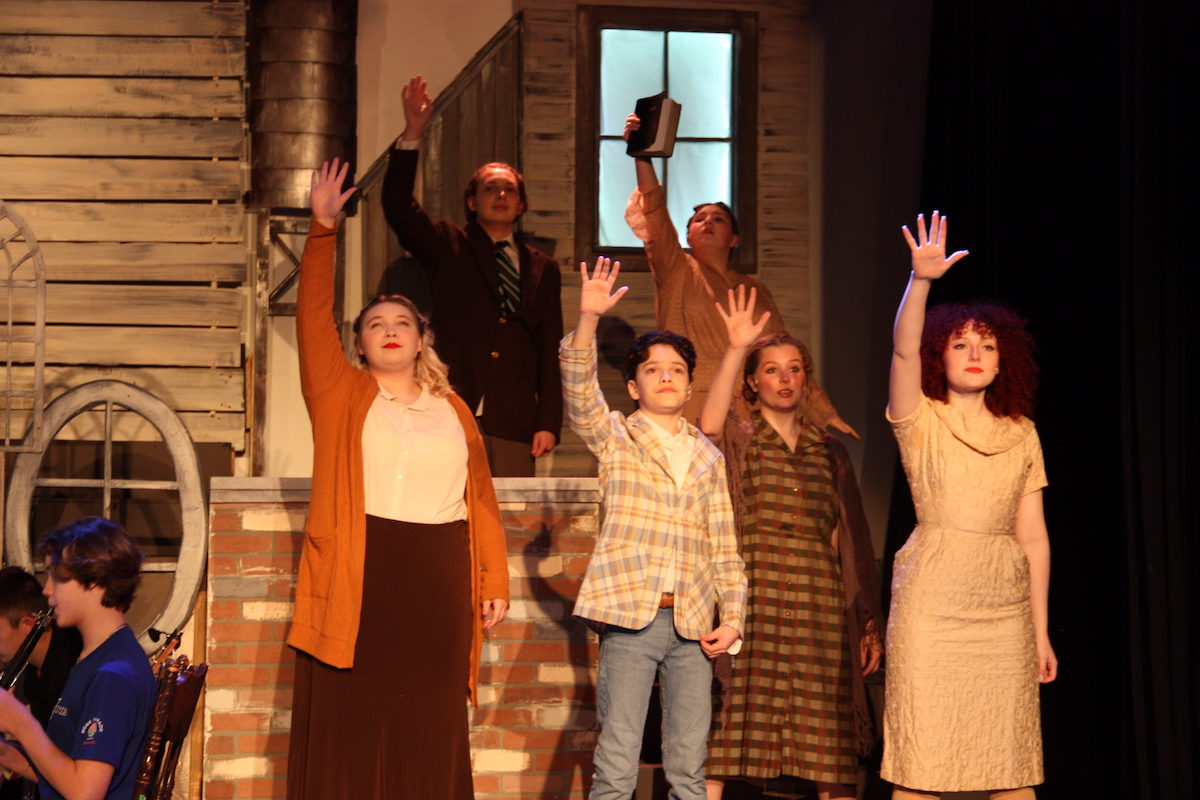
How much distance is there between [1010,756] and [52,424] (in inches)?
146

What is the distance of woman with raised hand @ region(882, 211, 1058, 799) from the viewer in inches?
125

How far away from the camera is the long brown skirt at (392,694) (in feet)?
9.87

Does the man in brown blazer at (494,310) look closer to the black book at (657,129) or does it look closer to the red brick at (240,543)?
the black book at (657,129)

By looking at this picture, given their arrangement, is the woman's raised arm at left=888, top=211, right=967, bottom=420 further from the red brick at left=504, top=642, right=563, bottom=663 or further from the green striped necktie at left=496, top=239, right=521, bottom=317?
the green striped necktie at left=496, top=239, right=521, bottom=317

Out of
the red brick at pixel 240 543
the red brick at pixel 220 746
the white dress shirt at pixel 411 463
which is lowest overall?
the red brick at pixel 220 746

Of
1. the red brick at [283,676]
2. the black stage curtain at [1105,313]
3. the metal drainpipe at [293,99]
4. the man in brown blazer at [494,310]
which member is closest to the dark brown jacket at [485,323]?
the man in brown blazer at [494,310]

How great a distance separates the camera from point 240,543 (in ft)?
12.9

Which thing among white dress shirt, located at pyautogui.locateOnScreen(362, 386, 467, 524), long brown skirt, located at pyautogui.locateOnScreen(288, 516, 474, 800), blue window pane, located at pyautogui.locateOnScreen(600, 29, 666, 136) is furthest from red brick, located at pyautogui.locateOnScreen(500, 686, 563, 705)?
blue window pane, located at pyautogui.locateOnScreen(600, 29, 666, 136)

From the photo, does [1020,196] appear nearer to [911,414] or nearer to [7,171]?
[911,414]

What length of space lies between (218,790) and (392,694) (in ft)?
3.77

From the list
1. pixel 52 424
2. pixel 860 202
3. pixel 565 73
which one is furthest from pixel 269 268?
pixel 860 202

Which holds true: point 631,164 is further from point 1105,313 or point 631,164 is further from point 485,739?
point 485,739

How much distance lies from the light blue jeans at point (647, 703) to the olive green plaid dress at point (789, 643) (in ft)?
1.27

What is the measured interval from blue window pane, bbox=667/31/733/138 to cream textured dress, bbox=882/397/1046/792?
3.35 meters
